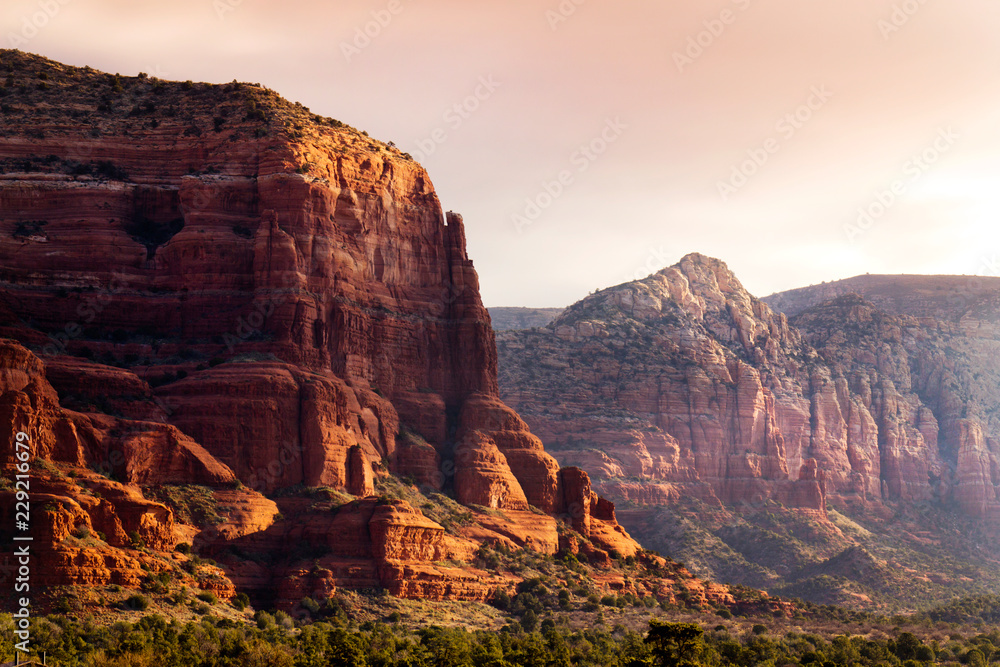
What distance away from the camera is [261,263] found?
344 ft

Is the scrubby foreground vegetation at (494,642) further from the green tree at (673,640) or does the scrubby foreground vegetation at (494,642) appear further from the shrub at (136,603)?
the shrub at (136,603)

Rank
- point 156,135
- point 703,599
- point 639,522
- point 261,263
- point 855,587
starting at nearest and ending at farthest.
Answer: point 261,263 < point 156,135 < point 703,599 < point 855,587 < point 639,522

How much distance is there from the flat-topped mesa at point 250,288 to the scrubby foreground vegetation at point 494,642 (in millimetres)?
13127

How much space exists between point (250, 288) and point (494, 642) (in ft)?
108

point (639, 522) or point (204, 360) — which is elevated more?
point (204, 360)

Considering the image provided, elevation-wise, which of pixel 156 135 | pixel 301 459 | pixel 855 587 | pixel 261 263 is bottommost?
pixel 855 587

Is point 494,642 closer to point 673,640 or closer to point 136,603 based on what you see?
point 673,640

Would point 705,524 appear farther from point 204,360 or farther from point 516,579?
point 204,360

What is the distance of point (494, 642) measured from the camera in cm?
8662

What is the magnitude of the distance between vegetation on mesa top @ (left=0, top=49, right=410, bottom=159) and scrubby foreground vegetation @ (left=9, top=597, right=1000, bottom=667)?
41.4 m

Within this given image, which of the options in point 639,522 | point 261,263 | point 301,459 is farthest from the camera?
point 639,522

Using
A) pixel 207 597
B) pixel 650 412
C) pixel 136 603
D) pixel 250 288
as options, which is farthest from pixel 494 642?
pixel 650 412

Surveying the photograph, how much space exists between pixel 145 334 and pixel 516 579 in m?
Result: 30.6

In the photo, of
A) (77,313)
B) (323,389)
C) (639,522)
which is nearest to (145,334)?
(77,313)
